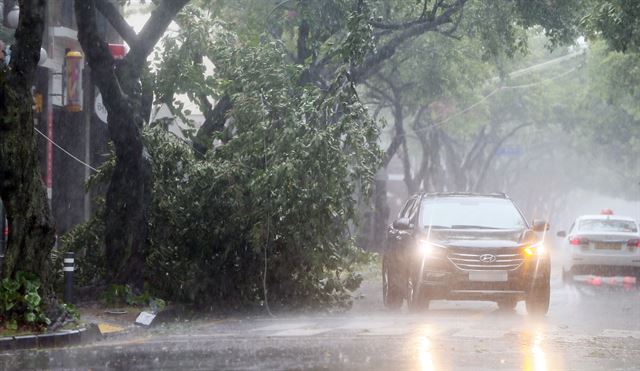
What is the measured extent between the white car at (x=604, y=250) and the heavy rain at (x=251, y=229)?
0.14ft

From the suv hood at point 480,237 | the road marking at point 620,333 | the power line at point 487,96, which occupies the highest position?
the power line at point 487,96

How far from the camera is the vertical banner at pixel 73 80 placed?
23444 mm

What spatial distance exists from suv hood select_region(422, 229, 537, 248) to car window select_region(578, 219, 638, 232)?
9.61 meters

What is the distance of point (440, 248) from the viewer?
16250 millimetres

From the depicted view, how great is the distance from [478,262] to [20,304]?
6.23 metres

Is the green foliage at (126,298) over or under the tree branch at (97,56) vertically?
under

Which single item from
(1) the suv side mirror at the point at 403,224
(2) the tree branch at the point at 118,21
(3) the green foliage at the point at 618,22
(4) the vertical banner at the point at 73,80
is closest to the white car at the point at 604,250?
(3) the green foliage at the point at 618,22

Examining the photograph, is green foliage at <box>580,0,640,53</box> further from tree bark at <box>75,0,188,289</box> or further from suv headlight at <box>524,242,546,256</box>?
tree bark at <box>75,0,188,289</box>

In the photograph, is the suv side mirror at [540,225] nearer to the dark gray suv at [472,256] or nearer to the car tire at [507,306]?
the dark gray suv at [472,256]

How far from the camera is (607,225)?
2612 centimetres

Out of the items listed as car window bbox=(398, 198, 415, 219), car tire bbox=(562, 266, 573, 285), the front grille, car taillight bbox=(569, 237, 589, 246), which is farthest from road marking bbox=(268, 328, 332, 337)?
car tire bbox=(562, 266, 573, 285)

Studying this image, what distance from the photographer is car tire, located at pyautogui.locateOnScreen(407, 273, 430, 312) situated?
1627 centimetres

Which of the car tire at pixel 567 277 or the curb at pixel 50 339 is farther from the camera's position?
the car tire at pixel 567 277

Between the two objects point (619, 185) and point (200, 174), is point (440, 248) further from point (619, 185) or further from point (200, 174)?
point (619, 185)
